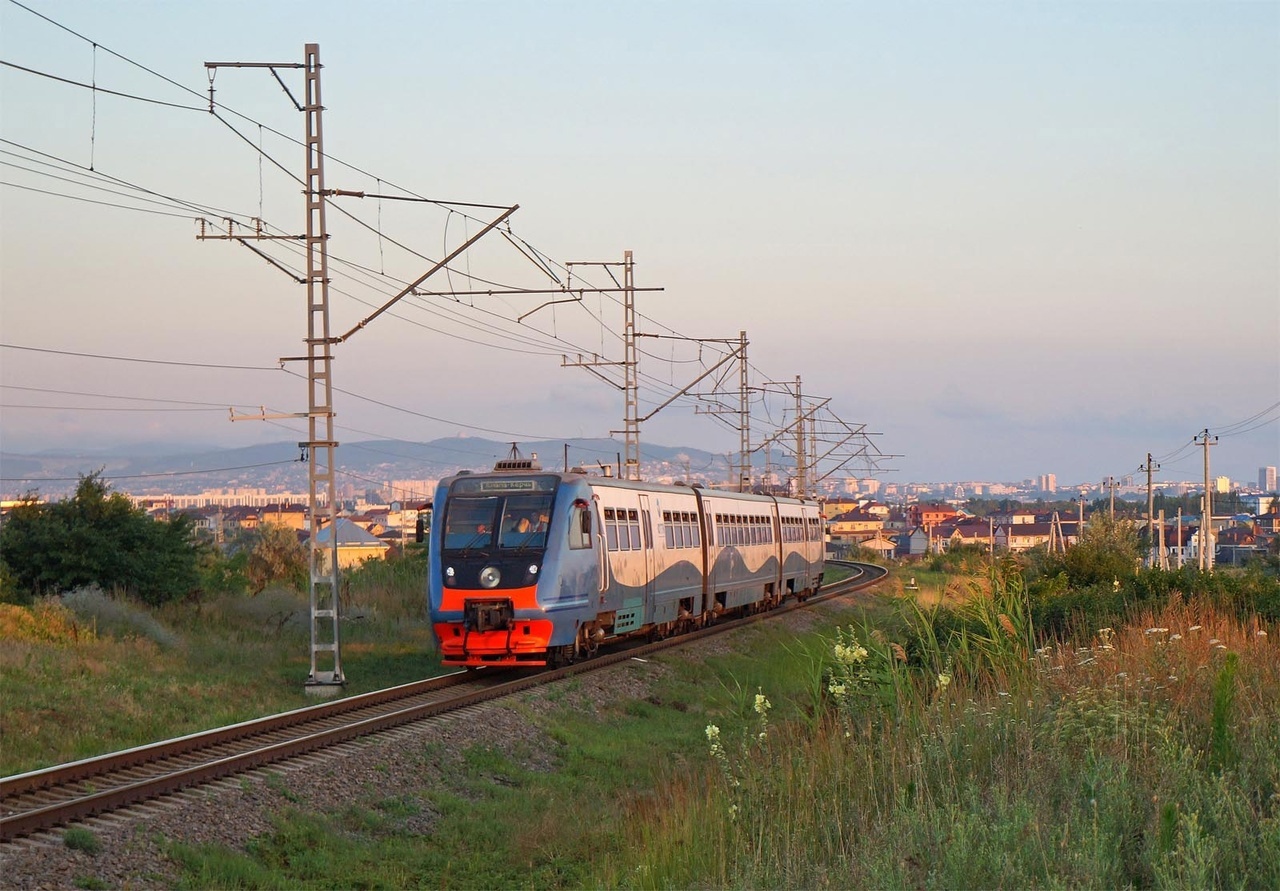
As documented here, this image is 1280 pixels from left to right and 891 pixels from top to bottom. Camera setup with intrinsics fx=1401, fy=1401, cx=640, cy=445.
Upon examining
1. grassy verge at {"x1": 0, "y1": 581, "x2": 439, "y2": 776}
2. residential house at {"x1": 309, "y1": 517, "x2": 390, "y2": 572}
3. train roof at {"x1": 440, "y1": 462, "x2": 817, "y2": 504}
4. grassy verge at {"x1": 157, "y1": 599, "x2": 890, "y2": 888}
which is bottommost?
residential house at {"x1": 309, "y1": 517, "x2": 390, "y2": 572}

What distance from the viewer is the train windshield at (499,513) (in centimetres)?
2170

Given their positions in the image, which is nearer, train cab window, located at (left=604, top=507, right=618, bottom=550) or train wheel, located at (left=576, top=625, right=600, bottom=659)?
train wheel, located at (left=576, top=625, right=600, bottom=659)

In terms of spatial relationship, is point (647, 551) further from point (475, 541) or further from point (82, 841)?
point (82, 841)

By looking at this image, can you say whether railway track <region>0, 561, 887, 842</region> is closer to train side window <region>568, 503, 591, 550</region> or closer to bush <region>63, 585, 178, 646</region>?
train side window <region>568, 503, 591, 550</region>

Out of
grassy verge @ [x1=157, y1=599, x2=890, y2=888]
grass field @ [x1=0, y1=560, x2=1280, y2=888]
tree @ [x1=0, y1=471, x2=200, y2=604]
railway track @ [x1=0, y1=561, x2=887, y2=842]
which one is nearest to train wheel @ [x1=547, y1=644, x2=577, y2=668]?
railway track @ [x1=0, y1=561, x2=887, y2=842]

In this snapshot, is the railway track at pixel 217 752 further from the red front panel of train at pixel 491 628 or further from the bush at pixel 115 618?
the bush at pixel 115 618

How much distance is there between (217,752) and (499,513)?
831 centimetres

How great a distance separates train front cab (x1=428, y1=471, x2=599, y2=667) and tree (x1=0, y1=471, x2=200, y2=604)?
11644 millimetres

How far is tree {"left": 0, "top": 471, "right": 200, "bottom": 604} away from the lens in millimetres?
30062

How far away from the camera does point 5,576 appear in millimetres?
28547

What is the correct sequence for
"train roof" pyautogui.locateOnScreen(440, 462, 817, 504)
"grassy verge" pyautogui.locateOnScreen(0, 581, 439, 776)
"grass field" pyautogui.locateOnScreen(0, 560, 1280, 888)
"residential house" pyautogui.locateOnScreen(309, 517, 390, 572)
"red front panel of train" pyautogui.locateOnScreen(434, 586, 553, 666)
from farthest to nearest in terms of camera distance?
"residential house" pyautogui.locateOnScreen(309, 517, 390, 572) < "train roof" pyautogui.locateOnScreen(440, 462, 817, 504) < "red front panel of train" pyautogui.locateOnScreen(434, 586, 553, 666) < "grassy verge" pyautogui.locateOnScreen(0, 581, 439, 776) < "grass field" pyautogui.locateOnScreen(0, 560, 1280, 888)

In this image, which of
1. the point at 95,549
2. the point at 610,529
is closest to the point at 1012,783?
the point at 610,529

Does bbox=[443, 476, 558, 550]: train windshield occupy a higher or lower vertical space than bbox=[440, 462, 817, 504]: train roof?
lower

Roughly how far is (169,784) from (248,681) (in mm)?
8654
